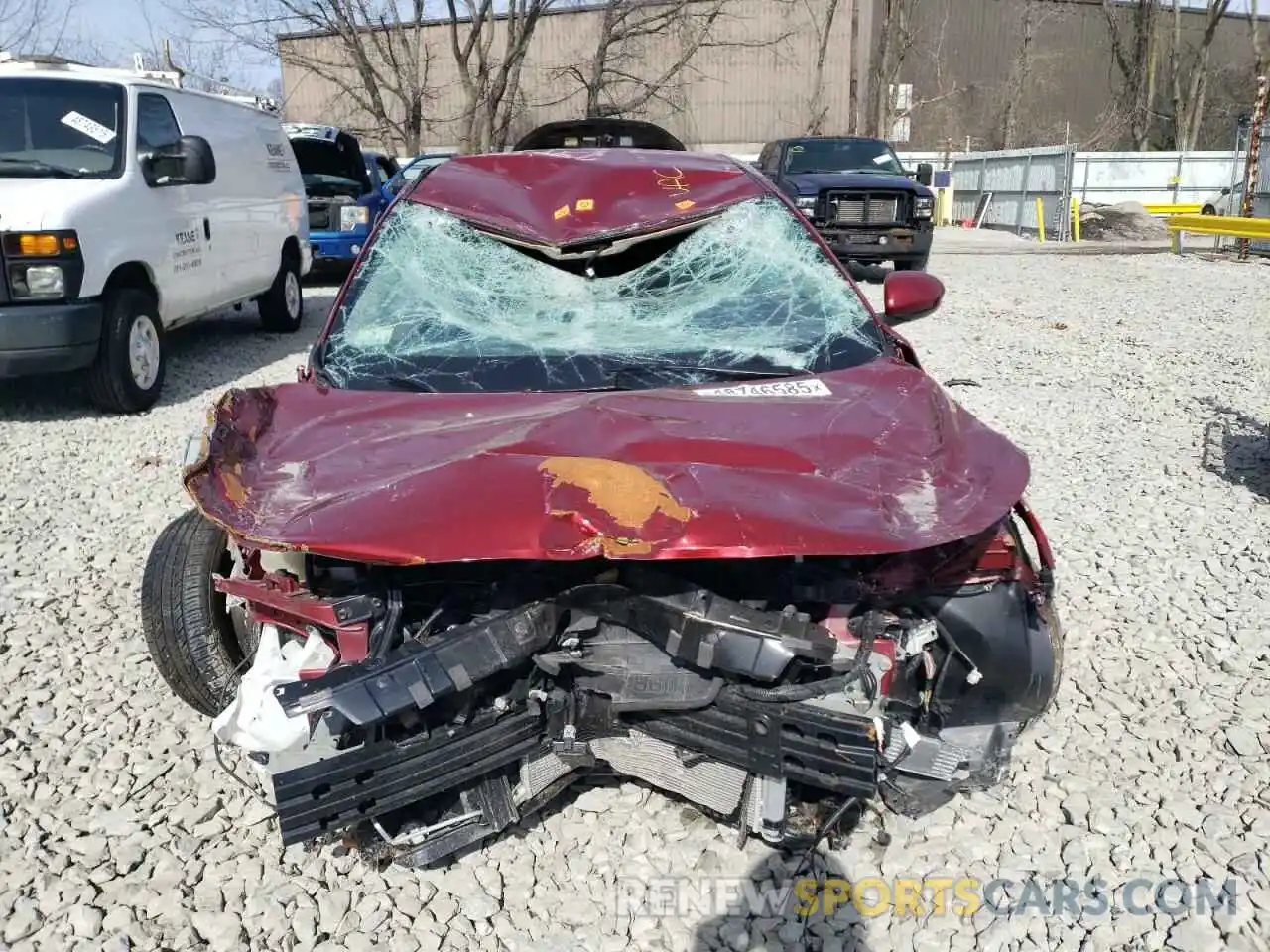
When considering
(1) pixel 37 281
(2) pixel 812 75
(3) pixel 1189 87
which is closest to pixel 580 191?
(1) pixel 37 281

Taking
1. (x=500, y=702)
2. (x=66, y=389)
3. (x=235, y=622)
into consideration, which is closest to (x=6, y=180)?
(x=66, y=389)

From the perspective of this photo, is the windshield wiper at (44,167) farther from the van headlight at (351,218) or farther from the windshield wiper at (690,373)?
the van headlight at (351,218)

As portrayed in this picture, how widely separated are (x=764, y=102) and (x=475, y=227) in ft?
109

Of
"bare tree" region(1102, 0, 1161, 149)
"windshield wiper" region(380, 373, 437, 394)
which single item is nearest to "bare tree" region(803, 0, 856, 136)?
"bare tree" region(1102, 0, 1161, 149)

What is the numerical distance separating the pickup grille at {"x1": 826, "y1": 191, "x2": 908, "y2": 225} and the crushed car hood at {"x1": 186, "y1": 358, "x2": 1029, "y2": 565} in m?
9.79

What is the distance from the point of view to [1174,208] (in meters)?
21.9

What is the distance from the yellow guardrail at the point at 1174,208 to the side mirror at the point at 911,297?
2125 centimetres

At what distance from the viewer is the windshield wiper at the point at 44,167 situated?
6.17 meters

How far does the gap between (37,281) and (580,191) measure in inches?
160

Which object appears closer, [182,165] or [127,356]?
[127,356]

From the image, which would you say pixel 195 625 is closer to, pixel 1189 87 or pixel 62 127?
pixel 62 127

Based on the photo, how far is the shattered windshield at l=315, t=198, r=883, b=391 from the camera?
3.03 meters

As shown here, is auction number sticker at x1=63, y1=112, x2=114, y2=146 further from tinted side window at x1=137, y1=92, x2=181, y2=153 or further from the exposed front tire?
the exposed front tire

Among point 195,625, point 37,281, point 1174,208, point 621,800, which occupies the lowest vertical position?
point 621,800
